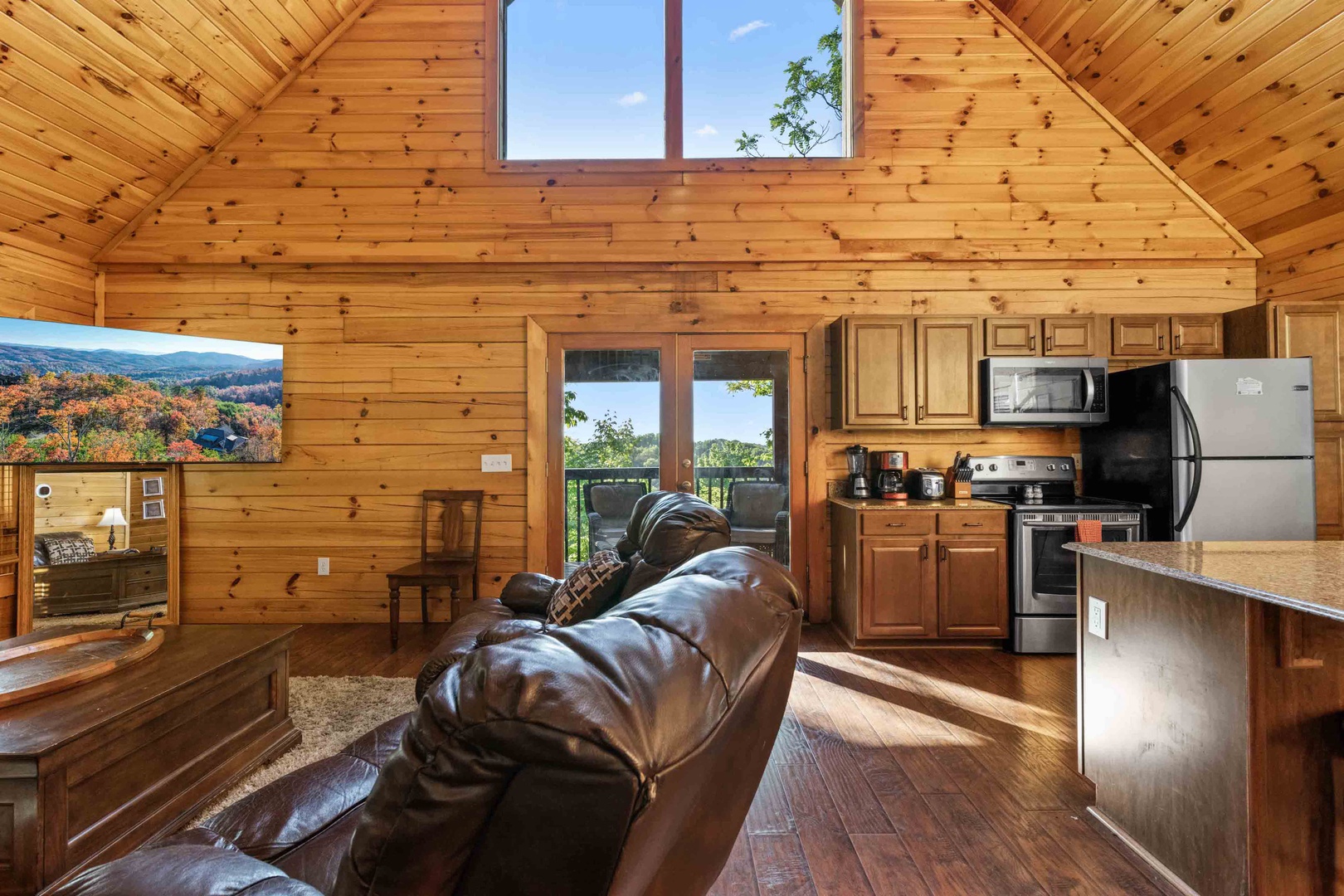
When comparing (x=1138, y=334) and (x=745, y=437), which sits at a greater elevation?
(x=1138, y=334)

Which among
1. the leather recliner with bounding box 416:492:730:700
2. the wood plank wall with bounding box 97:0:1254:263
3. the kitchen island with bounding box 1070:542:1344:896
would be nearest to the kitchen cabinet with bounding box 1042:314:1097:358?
the wood plank wall with bounding box 97:0:1254:263

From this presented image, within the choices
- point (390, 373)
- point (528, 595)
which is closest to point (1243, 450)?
point (528, 595)

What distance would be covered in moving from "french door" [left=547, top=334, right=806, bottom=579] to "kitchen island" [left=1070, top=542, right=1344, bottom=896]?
2591 millimetres

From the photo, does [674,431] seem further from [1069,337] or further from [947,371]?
[1069,337]

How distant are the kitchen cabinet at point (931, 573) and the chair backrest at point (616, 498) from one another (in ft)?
4.95

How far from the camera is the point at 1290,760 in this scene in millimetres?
1601

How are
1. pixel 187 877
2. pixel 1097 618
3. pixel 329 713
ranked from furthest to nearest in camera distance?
pixel 329 713 → pixel 1097 618 → pixel 187 877

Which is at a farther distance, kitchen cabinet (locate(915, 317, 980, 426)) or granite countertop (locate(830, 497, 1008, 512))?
kitchen cabinet (locate(915, 317, 980, 426))

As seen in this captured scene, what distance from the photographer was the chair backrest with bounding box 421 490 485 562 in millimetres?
4285

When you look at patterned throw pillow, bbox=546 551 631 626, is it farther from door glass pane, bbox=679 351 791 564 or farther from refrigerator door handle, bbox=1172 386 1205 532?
refrigerator door handle, bbox=1172 386 1205 532

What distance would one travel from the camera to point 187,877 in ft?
2.72

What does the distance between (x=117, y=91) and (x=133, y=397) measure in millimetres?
1716

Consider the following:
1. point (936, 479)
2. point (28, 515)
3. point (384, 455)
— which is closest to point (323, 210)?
point (384, 455)

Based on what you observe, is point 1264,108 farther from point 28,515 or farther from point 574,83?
point 28,515
